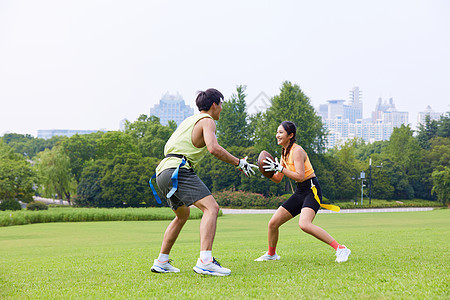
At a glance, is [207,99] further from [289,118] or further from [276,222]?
[289,118]

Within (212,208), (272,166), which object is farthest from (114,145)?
(212,208)

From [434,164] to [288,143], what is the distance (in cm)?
7780

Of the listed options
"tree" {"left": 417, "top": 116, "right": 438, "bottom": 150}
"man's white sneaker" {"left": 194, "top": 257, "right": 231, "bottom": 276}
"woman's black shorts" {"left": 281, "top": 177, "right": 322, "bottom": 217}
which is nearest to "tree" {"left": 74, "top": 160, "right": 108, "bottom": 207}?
"woman's black shorts" {"left": 281, "top": 177, "right": 322, "bottom": 217}

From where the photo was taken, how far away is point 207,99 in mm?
6320

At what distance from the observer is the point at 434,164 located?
77.7 meters

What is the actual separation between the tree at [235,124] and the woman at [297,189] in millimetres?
65939

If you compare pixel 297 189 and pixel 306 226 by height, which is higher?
pixel 297 189

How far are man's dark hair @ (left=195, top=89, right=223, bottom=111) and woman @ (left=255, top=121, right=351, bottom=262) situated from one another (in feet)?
4.40

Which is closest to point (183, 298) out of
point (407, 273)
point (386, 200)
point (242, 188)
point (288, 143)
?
point (407, 273)

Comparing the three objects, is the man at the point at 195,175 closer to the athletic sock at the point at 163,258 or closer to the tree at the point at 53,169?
the athletic sock at the point at 163,258

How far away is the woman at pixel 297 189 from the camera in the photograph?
7.03 meters

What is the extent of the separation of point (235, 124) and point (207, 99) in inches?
2711

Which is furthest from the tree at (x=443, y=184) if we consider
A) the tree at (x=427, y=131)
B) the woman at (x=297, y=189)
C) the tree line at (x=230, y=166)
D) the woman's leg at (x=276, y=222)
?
the woman's leg at (x=276, y=222)

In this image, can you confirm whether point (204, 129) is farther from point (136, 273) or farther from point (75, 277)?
point (75, 277)
